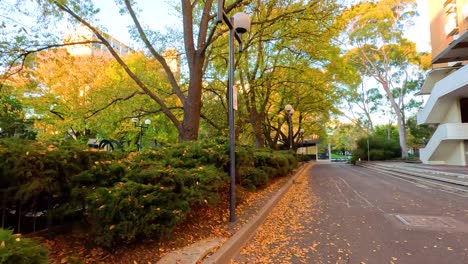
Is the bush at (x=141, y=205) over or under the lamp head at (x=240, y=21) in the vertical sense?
under

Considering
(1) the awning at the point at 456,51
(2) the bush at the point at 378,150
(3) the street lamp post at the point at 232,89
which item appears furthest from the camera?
(2) the bush at the point at 378,150

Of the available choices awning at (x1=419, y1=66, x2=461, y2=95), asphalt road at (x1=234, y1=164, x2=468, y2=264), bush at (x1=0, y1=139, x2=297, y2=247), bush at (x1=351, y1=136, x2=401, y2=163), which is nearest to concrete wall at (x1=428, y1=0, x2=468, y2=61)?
awning at (x1=419, y1=66, x2=461, y2=95)

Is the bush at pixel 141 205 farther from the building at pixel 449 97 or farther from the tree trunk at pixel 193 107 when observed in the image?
the building at pixel 449 97

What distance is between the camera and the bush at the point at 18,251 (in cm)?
193

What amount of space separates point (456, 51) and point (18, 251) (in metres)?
29.3

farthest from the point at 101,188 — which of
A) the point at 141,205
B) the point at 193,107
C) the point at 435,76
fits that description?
the point at 435,76

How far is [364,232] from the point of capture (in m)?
5.53

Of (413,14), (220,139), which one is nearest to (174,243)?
(220,139)

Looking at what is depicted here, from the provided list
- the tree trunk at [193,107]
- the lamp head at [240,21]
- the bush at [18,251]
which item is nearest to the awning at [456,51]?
the tree trunk at [193,107]

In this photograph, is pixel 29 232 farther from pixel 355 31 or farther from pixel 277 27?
pixel 355 31

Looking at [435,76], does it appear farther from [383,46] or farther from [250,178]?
[250,178]

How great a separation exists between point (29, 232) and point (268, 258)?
10.8 feet

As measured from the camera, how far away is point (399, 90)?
4022cm

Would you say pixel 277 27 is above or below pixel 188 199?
above
